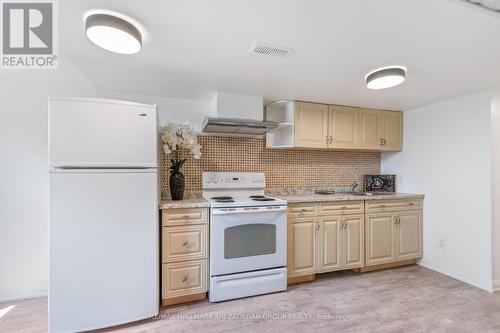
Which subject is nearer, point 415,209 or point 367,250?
point 367,250

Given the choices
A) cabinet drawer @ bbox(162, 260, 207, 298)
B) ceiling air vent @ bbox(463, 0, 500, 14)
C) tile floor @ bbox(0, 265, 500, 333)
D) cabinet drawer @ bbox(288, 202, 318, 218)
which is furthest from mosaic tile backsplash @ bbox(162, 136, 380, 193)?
ceiling air vent @ bbox(463, 0, 500, 14)

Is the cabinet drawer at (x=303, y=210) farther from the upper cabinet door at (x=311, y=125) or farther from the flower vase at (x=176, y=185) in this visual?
the flower vase at (x=176, y=185)

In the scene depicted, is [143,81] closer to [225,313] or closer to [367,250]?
[225,313]

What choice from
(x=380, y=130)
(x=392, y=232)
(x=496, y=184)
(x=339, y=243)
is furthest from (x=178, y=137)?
(x=496, y=184)

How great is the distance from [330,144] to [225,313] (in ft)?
7.20

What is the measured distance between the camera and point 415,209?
3.02m

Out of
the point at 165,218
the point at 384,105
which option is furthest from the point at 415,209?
the point at 165,218

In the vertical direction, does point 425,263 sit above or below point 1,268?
below

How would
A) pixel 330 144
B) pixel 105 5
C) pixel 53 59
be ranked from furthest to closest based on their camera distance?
Answer: pixel 330 144 → pixel 53 59 → pixel 105 5

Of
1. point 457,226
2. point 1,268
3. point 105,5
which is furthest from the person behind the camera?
point 457,226

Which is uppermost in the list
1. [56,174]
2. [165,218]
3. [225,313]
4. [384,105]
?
[384,105]

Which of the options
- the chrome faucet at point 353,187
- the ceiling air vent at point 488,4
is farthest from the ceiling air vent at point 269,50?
the chrome faucet at point 353,187

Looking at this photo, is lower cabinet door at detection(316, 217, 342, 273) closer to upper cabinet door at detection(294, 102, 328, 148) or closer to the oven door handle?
the oven door handle

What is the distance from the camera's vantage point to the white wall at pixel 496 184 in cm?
241
